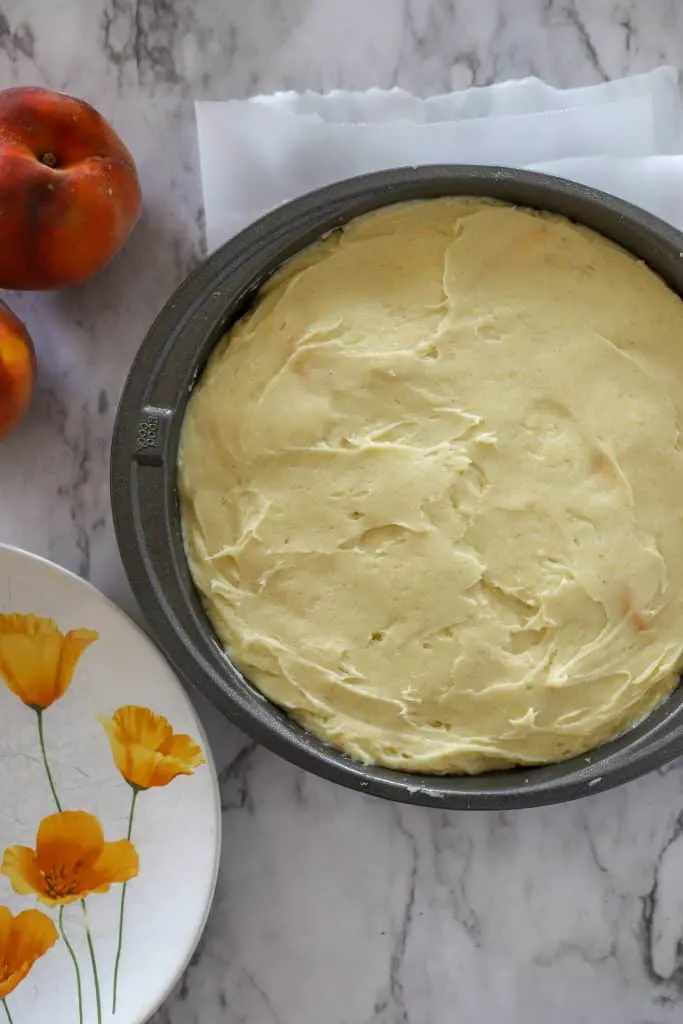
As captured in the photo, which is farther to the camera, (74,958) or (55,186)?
(74,958)

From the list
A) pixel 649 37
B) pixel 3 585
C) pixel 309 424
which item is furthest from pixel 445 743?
pixel 649 37

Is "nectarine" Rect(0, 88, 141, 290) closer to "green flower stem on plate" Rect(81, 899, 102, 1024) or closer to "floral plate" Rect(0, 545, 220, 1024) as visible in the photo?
"floral plate" Rect(0, 545, 220, 1024)

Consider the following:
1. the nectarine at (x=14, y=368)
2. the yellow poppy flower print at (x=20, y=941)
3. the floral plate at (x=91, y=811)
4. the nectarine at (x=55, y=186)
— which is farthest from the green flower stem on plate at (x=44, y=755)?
the nectarine at (x=55, y=186)

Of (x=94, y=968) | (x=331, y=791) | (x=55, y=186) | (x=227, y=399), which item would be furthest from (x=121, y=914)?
(x=55, y=186)

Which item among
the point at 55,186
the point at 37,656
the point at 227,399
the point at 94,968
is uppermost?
the point at 55,186

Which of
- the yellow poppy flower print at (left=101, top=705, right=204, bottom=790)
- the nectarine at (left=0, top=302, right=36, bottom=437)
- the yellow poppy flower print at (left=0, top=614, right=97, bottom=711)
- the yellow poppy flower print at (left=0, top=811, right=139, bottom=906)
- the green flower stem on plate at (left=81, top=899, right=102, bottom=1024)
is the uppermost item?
the nectarine at (left=0, top=302, right=36, bottom=437)

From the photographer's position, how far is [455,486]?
2.52 ft

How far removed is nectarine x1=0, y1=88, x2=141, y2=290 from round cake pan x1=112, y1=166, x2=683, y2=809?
9cm

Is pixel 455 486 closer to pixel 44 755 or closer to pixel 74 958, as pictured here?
pixel 44 755

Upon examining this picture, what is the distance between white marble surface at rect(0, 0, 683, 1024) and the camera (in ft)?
2.83

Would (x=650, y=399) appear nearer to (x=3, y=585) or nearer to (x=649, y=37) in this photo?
(x=649, y=37)

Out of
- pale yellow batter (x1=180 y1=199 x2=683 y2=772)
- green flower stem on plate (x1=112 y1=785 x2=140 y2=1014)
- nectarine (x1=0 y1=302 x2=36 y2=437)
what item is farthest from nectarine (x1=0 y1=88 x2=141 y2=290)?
green flower stem on plate (x1=112 y1=785 x2=140 y2=1014)

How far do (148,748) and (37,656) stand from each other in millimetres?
120

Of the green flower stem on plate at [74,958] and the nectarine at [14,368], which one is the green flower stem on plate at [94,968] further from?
the nectarine at [14,368]
